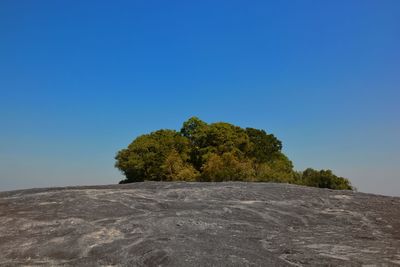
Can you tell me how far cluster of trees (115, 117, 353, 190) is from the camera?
37.5 m

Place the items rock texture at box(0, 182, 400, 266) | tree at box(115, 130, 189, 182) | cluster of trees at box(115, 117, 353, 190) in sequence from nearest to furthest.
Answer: rock texture at box(0, 182, 400, 266) → cluster of trees at box(115, 117, 353, 190) → tree at box(115, 130, 189, 182)

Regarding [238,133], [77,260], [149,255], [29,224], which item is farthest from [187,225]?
[238,133]

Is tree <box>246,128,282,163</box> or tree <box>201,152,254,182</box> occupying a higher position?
tree <box>246,128,282,163</box>

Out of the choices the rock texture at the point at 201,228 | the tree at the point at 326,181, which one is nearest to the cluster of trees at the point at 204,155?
the tree at the point at 326,181

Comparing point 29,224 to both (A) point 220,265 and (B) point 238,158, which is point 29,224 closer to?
(A) point 220,265

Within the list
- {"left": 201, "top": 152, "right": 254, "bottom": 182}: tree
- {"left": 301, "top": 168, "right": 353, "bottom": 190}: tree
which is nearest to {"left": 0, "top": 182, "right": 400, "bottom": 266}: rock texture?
{"left": 201, "top": 152, "right": 254, "bottom": 182}: tree

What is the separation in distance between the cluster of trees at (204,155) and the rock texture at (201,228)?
20128 millimetres

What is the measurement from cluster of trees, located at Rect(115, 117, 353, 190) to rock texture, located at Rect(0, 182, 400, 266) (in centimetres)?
2013

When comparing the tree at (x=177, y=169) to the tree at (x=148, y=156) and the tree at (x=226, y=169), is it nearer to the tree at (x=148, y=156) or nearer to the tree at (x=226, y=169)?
the tree at (x=148, y=156)

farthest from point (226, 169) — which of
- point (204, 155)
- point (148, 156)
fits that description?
point (148, 156)

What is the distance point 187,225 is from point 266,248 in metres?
2.53

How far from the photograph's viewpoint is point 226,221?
12.2 meters

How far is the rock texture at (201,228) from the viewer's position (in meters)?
9.10

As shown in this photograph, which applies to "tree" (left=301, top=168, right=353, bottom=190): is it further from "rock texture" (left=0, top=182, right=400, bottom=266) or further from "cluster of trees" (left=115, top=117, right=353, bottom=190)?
"rock texture" (left=0, top=182, right=400, bottom=266)
